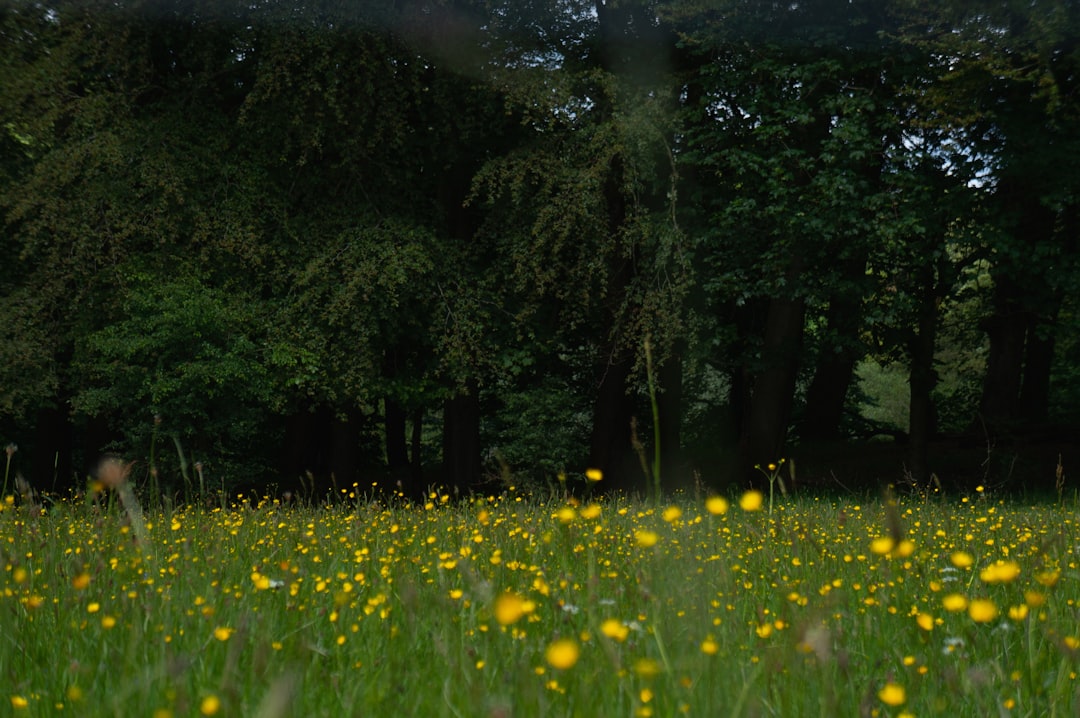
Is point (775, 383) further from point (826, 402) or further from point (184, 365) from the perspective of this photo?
point (184, 365)

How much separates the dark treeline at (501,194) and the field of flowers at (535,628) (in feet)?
28.5

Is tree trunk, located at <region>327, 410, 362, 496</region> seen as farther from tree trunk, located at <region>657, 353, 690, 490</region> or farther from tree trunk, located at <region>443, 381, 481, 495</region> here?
tree trunk, located at <region>657, 353, 690, 490</region>

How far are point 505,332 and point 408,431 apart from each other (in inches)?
969

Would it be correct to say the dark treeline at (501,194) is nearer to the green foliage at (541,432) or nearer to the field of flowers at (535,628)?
the green foliage at (541,432)

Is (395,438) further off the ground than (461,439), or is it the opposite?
(461,439)

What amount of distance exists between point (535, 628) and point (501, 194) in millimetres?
11884

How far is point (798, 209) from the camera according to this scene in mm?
13680

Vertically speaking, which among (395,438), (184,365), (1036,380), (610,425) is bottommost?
(395,438)

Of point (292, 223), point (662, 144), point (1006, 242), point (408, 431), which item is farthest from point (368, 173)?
point (408, 431)

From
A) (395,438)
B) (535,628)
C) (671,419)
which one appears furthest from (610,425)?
(535,628)

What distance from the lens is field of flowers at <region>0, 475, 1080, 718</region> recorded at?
2406 millimetres

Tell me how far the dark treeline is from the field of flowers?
868 centimetres

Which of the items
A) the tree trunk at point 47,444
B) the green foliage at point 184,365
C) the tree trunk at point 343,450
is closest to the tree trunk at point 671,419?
the tree trunk at point 343,450

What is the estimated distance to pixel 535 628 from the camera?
3.40m
